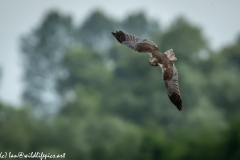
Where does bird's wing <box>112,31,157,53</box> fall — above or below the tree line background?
below

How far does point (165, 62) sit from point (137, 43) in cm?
81

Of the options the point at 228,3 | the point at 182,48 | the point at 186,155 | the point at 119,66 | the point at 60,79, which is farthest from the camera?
the point at 228,3

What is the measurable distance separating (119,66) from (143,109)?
1113 centimetres

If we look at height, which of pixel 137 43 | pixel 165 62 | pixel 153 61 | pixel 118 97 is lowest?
pixel 153 61

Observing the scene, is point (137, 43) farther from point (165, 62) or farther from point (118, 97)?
point (118, 97)

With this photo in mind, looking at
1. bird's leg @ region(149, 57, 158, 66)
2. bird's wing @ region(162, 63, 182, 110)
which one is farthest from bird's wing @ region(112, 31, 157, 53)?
bird's wing @ region(162, 63, 182, 110)

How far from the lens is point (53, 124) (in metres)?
57.9

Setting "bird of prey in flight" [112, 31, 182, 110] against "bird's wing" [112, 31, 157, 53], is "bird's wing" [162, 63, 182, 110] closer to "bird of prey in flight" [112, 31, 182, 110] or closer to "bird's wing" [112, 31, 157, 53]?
"bird of prey in flight" [112, 31, 182, 110]

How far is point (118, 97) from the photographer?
230 feet

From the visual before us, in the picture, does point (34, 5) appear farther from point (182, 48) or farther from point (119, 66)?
Answer: point (182, 48)

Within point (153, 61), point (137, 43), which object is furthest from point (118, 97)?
point (153, 61)

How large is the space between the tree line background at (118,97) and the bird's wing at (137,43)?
23.9 metres

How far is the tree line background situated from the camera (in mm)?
45625

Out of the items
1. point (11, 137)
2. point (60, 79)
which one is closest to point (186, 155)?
point (11, 137)
